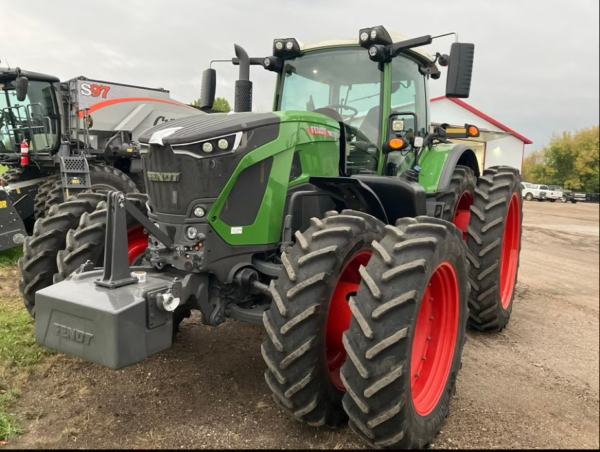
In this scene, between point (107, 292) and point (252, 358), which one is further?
point (252, 358)

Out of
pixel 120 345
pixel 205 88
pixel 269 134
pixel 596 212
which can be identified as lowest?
pixel 120 345

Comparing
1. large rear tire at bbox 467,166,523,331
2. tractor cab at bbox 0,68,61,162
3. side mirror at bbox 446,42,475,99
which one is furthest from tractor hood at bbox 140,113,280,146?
tractor cab at bbox 0,68,61,162

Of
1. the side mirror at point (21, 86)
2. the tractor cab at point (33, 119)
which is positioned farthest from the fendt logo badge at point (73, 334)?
the tractor cab at point (33, 119)

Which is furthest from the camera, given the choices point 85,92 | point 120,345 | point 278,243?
point 85,92

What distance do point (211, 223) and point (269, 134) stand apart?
2.23ft

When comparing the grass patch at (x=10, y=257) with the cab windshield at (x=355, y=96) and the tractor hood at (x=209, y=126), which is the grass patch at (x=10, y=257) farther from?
the cab windshield at (x=355, y=96)

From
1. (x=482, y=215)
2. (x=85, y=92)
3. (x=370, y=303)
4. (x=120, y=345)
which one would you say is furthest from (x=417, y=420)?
(x=85, y=92)

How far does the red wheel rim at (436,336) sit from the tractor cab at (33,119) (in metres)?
7.88

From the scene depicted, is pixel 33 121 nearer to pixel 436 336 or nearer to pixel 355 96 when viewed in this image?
Answer: pixel 355 96

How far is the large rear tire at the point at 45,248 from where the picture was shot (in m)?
3.78

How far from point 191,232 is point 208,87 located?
1.96 m

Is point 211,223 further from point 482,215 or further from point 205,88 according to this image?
point 482,215

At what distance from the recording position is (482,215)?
176 inches

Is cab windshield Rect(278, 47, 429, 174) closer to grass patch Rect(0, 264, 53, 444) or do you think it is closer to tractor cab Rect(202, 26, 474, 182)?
tractor cab Rect(202, 26, 474, 182)
